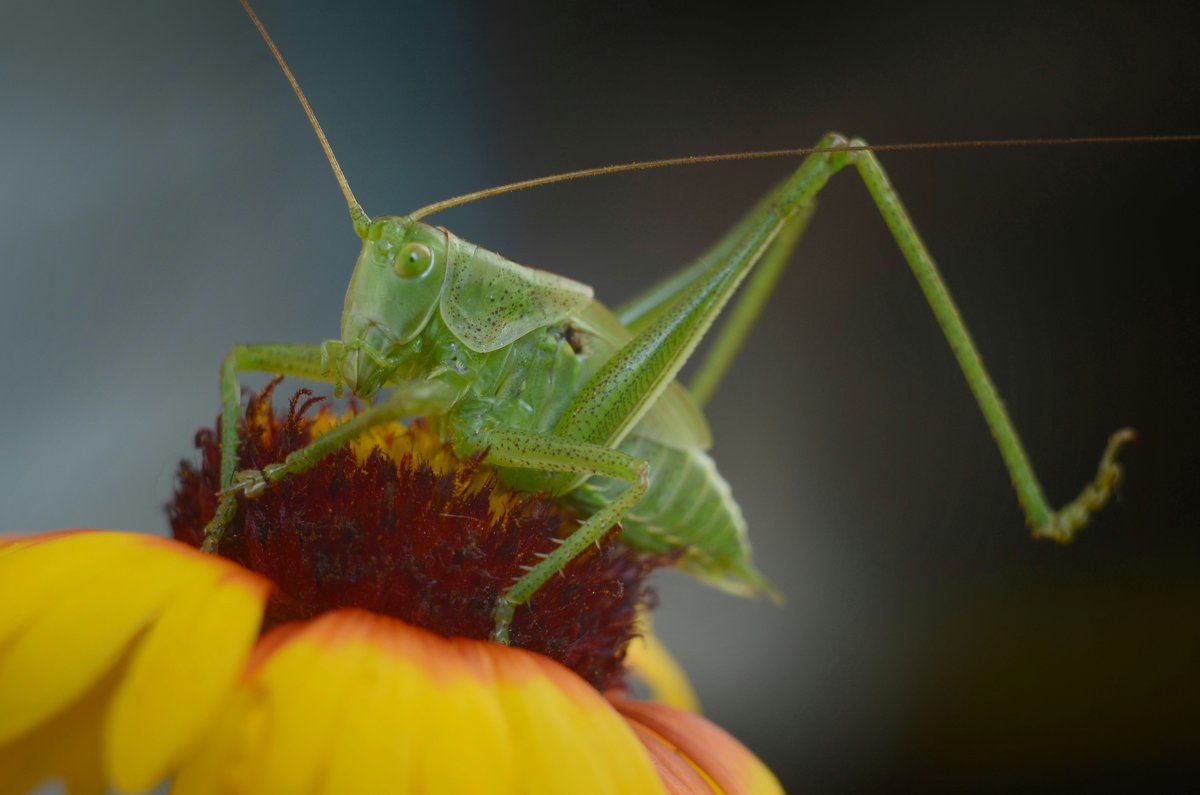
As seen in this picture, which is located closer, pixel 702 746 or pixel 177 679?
pixel 177 679

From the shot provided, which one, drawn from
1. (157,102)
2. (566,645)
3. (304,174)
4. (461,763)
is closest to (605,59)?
(304,174)

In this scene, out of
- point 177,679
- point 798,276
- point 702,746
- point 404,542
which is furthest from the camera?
point 798,276

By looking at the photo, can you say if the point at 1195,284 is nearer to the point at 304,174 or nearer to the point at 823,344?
the point at 823,344

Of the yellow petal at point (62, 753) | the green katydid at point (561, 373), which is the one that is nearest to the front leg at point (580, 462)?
the green katydid at point (561, 373)

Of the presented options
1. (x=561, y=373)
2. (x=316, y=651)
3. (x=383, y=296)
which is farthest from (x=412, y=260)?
(x=316, y=651)

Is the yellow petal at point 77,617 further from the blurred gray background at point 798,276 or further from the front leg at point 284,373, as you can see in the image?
the blurred gray background at point 798,276

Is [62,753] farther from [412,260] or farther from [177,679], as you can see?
[412,260]

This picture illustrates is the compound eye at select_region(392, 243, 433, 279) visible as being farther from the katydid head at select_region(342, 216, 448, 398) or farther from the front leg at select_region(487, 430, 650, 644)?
the front leg at select_region(487, 430, 650, 644)
